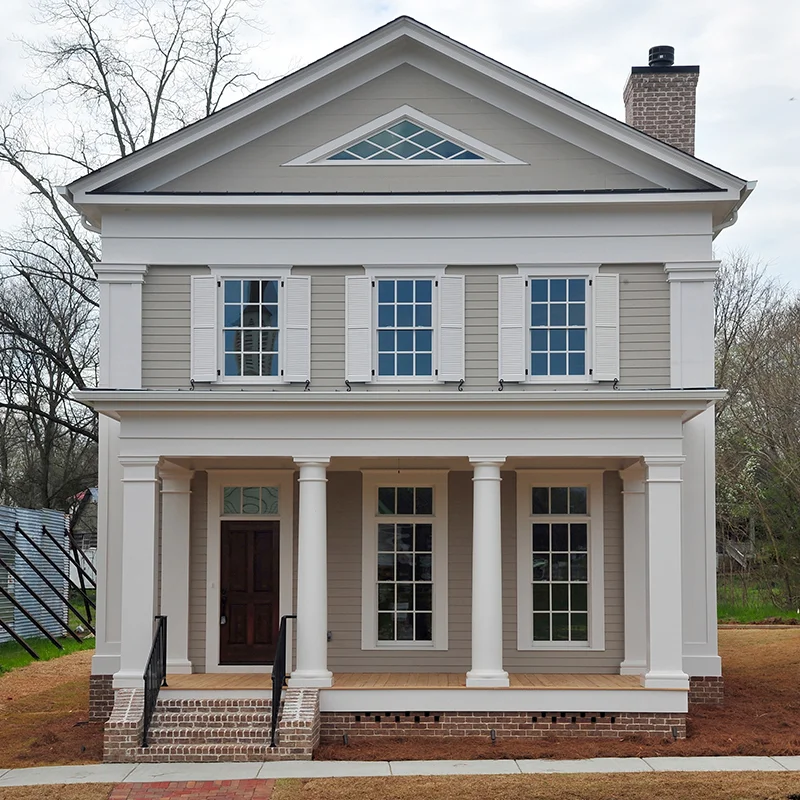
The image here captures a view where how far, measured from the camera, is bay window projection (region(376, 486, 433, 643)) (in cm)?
1634

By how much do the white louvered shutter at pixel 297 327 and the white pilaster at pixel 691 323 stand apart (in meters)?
4.86

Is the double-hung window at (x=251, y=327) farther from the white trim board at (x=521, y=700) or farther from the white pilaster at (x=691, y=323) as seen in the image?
the white pilaster at (x=691, y=323)

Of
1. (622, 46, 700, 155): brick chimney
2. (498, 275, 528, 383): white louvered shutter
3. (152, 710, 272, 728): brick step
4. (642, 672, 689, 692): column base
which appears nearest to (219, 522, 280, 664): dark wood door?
(152, 710, 272, 728): brick step

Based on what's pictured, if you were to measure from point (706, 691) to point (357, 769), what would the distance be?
557 centimetres

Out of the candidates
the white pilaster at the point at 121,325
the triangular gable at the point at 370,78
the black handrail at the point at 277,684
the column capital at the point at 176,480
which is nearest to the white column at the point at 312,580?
the black handrail at the point at 277,684

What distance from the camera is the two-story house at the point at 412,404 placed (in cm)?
1460

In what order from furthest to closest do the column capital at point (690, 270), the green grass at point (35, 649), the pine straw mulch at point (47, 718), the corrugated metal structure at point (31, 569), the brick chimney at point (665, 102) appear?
the corrugated metal structure at point (31, 569)
the green grass at point (35, 649)
the brick chimney at point (665, 102)
the column capital at point (690, 270)
the pine straw mulch at point (47, 718)

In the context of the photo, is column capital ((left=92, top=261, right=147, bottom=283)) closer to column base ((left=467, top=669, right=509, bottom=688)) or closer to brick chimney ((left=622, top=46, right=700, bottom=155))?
column base ((left=467, top=669, right=509, bottom=688))

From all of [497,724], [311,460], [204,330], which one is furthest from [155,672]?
[204,330]

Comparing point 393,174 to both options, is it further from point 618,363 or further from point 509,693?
point 509,693

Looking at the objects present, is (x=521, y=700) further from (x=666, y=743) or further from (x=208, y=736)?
(x=208, y=736)

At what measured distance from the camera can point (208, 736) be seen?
13578 millimetres

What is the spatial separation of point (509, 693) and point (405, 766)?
2.02 metres

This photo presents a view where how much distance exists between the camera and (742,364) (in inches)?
1378
